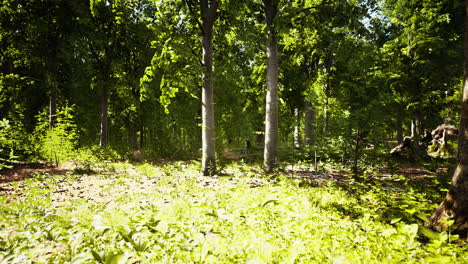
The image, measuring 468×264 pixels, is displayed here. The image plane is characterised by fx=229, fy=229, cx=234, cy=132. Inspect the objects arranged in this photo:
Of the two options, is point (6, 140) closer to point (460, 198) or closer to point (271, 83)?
point (271, 83)

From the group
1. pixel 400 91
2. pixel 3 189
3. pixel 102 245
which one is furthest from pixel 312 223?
pixel 400 91

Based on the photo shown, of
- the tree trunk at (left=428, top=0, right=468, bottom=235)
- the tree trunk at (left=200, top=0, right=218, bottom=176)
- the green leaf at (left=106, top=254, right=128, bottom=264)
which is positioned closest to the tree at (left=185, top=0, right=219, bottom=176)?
the tree trunk at (left=200, top=0, right=218, bottom=176)

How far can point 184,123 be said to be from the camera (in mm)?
16109

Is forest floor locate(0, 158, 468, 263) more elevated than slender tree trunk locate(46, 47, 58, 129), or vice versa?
slender tree trunk locate(46, 47, 58, 129)

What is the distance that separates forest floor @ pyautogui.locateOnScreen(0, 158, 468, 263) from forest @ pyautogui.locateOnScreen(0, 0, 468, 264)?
1.1 inches

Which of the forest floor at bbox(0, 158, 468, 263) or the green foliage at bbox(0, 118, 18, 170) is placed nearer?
the forest floor at bbox(0, 158, 468, 263)

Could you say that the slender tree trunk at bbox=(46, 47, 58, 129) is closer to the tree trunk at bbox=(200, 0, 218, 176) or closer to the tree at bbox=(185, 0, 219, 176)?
the tree at bbox=(185, 0, 219, 176)

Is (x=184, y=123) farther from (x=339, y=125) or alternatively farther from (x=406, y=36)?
(x=406, y=36)

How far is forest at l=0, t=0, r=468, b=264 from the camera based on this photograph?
315cm

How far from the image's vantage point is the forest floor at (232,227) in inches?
113

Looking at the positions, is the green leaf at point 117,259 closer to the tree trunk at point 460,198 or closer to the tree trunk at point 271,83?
the tree trunk at point 460,198

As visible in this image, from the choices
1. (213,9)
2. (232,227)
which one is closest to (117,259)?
(232,227)

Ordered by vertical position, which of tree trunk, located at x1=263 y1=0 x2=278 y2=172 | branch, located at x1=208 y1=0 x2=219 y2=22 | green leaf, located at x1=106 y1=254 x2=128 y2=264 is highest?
branch, located at x1=208 y1=0 x2=219 y2=22

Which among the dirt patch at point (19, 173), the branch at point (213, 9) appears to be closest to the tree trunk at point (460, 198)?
the branch at point (213, 9)
